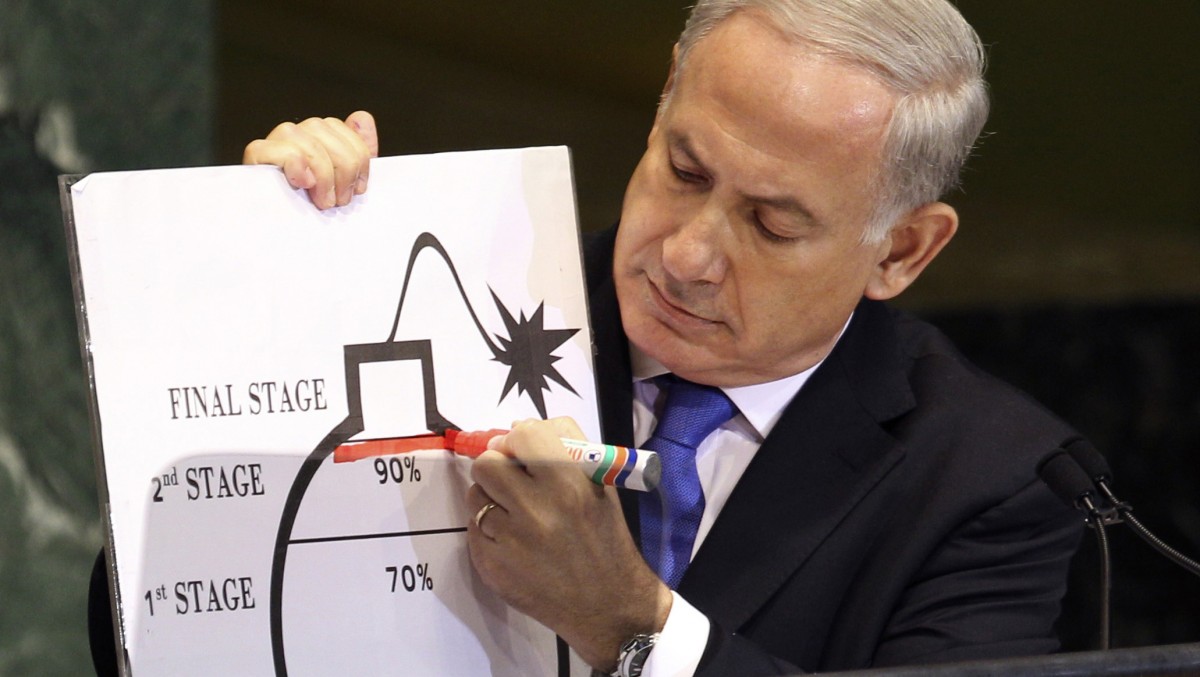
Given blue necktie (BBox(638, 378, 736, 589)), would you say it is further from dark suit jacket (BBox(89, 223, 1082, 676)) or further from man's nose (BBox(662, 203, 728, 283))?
man's nose (BBox(662, 203, 728, 283))

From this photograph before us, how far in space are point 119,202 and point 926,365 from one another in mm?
1136

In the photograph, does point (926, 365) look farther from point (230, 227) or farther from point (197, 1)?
point (197, 1)

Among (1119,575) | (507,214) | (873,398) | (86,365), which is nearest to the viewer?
(86,365)

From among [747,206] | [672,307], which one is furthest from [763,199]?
[672,307]

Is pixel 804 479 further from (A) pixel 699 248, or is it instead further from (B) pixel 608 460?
(B) pixel 608 460

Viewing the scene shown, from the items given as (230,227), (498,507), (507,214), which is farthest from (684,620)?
(230,227)

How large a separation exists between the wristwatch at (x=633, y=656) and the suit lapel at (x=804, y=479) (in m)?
0.25

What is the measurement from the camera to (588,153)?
6242 mm

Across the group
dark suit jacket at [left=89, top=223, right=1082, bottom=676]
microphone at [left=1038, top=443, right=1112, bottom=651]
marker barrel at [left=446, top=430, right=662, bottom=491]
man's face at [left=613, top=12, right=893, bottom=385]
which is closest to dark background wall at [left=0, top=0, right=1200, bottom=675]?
dark suit jacket at [left=89, top=223, right=1082, bottom=676]

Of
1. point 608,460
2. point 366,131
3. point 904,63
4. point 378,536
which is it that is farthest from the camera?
point 904,63

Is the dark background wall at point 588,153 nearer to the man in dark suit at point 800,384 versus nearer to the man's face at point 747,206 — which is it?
the man in dark suit at point 800,384

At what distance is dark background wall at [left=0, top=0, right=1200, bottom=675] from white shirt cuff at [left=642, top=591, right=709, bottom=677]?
4.82 feet

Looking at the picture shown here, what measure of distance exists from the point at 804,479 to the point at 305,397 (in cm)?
70

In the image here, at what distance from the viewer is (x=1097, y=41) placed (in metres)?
4.80
